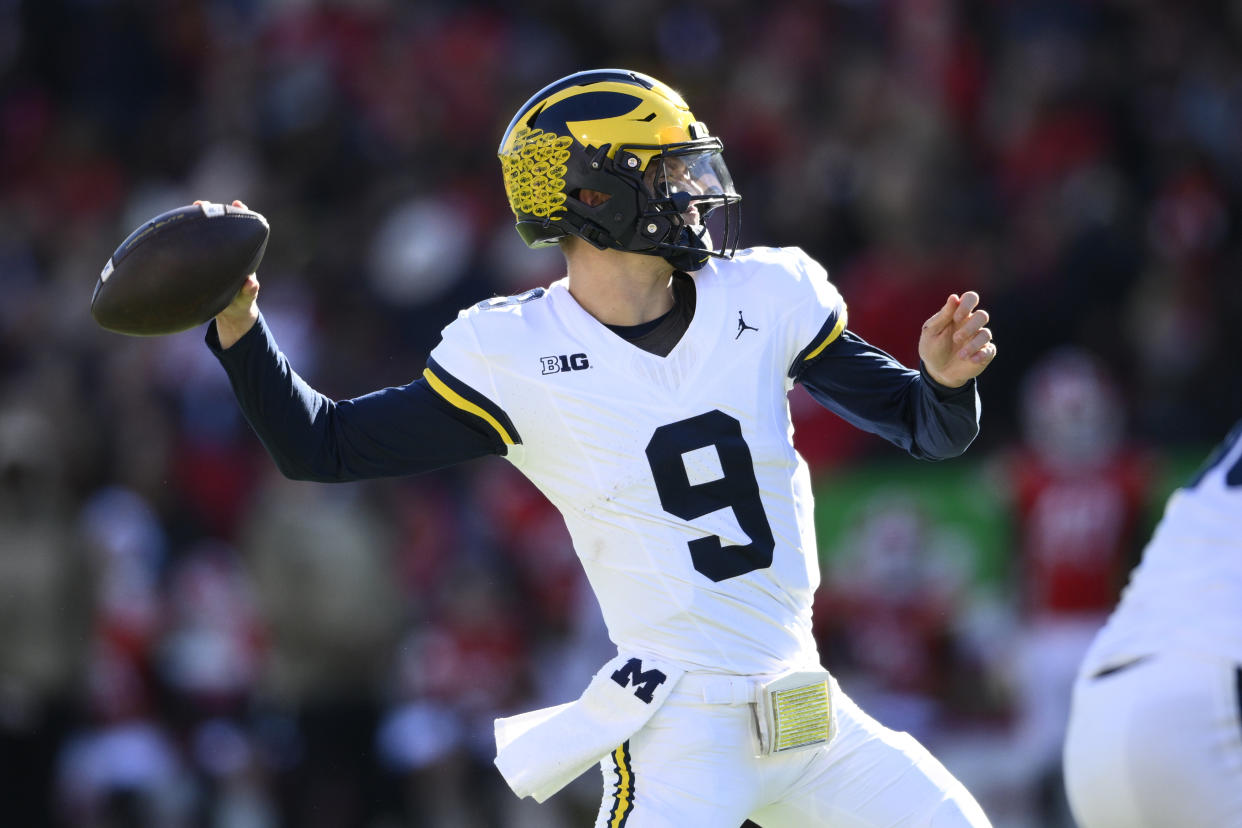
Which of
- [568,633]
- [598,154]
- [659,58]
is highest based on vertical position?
[598,154]

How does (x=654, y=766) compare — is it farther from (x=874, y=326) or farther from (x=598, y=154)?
(x=874, y=326)

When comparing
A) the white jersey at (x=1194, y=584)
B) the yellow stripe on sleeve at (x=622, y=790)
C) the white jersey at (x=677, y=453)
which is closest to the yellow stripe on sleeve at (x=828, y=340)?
the white jersey at (x=677, y=453)

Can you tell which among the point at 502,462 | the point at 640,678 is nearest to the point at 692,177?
the point at 640,678

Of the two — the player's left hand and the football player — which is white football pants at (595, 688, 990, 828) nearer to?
the football player

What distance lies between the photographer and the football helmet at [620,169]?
3742 millimetres

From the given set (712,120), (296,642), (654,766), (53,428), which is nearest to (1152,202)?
(712,120)

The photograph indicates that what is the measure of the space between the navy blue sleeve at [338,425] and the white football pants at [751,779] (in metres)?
0.74

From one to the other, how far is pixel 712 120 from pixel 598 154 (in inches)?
216

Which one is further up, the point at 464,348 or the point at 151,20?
the point at 464,348

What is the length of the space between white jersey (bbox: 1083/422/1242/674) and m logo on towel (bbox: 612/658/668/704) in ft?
2.83

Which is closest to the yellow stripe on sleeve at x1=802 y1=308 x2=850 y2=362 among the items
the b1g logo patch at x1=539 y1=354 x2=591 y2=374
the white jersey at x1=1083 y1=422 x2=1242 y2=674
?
the b1g logo patch at x1=539 y1=354 x2=591 y2=374

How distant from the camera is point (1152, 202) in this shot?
302 inches

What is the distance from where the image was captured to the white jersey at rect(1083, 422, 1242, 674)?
10.4ft

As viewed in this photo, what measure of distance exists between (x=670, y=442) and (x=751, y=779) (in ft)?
2.35
